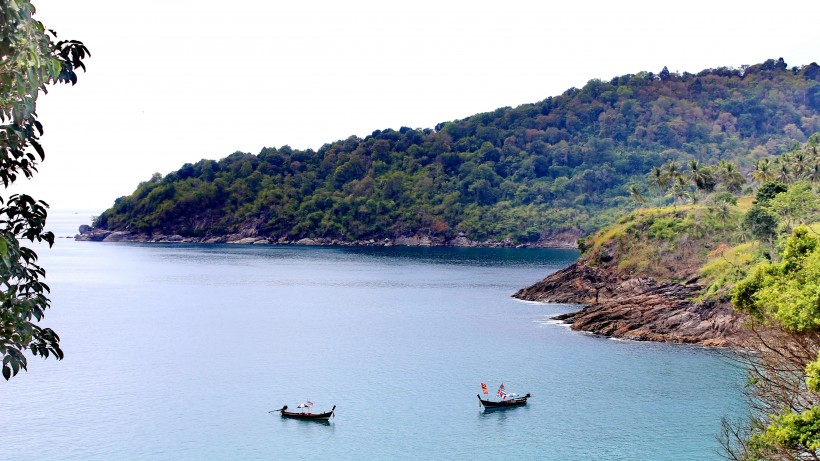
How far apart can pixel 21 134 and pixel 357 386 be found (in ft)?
183

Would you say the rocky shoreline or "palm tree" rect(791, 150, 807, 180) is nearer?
the rocky shoreline

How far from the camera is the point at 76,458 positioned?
48.8 metres

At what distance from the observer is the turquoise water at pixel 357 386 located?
168 feet

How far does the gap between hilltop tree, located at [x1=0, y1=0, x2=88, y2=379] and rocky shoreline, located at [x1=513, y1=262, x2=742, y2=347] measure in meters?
77.0

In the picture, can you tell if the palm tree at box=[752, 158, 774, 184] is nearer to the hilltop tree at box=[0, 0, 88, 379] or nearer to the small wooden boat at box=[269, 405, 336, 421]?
the small wooden boat at box=[269, 405, 336, 421]

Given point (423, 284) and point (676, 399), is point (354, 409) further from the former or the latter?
point (423, 284)

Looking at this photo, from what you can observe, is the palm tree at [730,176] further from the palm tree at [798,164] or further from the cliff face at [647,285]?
the cliff face at [647,285]

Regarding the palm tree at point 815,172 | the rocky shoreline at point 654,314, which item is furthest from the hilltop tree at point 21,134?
the palm tree at point 815,172

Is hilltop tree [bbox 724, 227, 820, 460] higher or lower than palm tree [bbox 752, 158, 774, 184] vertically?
lower

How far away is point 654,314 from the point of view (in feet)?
293

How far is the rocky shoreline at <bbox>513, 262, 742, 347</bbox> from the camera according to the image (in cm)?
8281

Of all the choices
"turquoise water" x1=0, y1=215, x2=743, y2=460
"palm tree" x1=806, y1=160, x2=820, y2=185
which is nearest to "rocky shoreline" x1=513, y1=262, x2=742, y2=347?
"turquoise water" x1=0, y1=215, x2=743, y2=460

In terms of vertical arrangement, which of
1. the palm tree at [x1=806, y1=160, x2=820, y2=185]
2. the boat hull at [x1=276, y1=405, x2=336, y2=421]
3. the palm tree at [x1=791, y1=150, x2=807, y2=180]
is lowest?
the boat hull at [x1=276, y1=405, x2=336, y2=421]

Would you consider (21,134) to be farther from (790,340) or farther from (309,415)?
(309,415)
